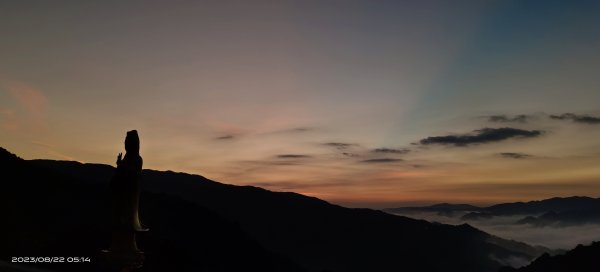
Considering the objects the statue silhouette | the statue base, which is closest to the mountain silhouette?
the statue silhouette

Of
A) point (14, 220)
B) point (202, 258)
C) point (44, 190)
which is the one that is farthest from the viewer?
point (202, 258)

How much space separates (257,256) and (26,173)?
84616 mm

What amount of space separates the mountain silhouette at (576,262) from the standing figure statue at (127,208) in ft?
673

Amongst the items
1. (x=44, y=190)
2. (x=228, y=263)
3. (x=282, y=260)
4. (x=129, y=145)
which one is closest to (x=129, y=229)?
(x=129, y=145)

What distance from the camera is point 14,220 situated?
270ft

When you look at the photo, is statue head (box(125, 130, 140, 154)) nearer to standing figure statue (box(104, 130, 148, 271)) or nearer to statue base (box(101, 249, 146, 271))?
standing figure statue (box(104, 130, 148, 271))

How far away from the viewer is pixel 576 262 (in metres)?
190

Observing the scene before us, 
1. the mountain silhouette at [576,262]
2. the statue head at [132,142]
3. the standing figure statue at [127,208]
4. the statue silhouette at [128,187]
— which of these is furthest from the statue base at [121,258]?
the mountain silhouette at [576,262]

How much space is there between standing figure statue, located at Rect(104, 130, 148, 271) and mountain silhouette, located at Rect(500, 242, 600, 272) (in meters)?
205

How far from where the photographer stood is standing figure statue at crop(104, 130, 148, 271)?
8812mm

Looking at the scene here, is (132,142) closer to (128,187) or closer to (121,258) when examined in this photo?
(128,187)

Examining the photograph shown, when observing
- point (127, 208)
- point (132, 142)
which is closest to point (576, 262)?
point (132, 142)

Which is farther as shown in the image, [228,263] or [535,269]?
[535,269]

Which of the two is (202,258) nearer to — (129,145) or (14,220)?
(14,220)
